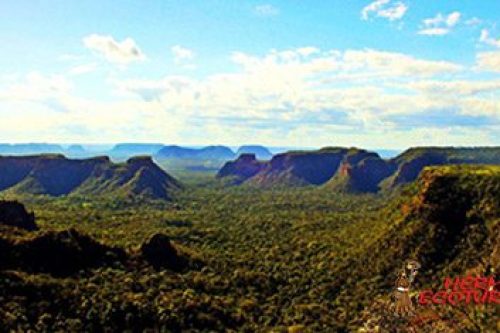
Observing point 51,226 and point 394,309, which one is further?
point 51,226

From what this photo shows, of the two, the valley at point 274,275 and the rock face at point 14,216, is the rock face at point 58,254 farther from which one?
the rock face at point 14,216

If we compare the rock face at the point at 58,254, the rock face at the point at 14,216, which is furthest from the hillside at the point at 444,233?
the rock face at the point at 14,216

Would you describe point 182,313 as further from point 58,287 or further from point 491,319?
point 491,319

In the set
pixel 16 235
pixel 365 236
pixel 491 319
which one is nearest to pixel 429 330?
pixel 491 319

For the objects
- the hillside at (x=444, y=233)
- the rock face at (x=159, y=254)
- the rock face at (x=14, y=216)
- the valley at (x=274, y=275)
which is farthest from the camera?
the rock face at (x=14, y=216)

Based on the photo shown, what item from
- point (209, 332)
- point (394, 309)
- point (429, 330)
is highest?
point (394, 309)

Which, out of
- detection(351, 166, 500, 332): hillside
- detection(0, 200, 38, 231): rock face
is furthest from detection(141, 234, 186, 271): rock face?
detection(351, 166, 500, 332): hillside

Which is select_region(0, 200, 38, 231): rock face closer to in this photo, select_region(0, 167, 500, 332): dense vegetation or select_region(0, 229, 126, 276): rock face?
select_region(0, 167, 500, 332): dense vegetation
